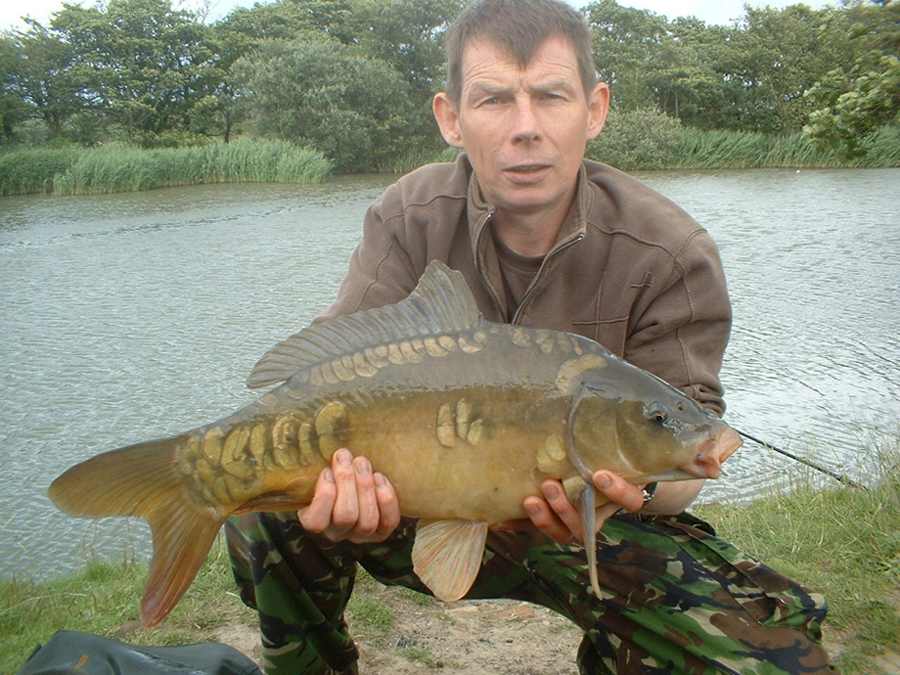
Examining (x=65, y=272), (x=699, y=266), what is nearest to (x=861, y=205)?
(x=65, y=272)

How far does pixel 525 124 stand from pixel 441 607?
1.23 meters

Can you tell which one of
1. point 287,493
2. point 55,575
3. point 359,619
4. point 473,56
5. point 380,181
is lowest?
point 380,181

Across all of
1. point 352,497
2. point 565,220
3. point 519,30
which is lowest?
point 352,497

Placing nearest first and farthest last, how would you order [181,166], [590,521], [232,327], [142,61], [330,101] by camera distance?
[590,521] < [232,327] < [181,166] < [330,101] < [142,61]

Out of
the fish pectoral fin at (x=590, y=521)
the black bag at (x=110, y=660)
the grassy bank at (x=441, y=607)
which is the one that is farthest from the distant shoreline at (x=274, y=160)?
the black bag at (x=110, y=660)

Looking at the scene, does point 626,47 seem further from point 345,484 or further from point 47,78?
point 345,484

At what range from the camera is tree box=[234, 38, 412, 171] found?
832 inches

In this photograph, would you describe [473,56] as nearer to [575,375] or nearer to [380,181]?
[575,375]

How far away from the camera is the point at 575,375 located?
1456 mm

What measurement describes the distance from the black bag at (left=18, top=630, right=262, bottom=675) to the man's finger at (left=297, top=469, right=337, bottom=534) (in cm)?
31

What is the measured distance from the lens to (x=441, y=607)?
231cm

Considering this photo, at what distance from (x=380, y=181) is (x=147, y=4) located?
14033 mm

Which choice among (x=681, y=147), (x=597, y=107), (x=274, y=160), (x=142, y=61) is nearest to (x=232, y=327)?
(x=597, y=107)

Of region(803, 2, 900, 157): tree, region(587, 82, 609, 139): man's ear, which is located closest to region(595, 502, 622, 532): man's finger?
region(587, 82, 609, 139): man's ear
